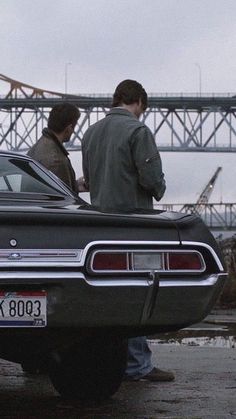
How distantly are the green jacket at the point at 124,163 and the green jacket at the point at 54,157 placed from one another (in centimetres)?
74

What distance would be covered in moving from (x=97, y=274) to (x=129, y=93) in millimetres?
2716

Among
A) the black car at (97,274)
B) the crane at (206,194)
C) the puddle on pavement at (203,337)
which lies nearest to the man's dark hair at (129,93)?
the black car at (97,274)

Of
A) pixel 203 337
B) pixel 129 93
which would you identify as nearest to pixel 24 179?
pixel 129 93

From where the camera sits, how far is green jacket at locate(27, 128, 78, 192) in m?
8.09

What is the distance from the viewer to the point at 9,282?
4.74 meters

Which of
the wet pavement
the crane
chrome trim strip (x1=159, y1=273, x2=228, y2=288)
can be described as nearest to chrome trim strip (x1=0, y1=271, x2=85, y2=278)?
chrome trim strip (x1=159, y1=273, x2=228, y2=288)

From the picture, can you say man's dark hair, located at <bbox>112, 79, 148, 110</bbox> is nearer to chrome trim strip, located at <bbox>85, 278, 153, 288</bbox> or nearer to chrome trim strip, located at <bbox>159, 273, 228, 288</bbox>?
chrome trim strip, located at <bbox>159, 273, 228, 288</bbox>

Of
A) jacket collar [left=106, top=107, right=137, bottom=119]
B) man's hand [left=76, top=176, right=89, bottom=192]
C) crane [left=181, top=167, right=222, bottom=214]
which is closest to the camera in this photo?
jacket collar [left=106, top=107, right=137, bottom=119]

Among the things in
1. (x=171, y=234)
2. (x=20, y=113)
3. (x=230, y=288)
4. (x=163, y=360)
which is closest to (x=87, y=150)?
(x=163, y=360)

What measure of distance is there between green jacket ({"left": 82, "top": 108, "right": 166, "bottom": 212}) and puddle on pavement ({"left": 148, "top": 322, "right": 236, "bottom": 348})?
3026 millimetres

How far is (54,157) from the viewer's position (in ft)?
26.6

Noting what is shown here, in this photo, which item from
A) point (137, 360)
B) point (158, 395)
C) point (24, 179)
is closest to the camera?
point (24, 179)

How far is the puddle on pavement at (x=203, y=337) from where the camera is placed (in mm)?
10250

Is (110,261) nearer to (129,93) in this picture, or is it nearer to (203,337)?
(129,93)
